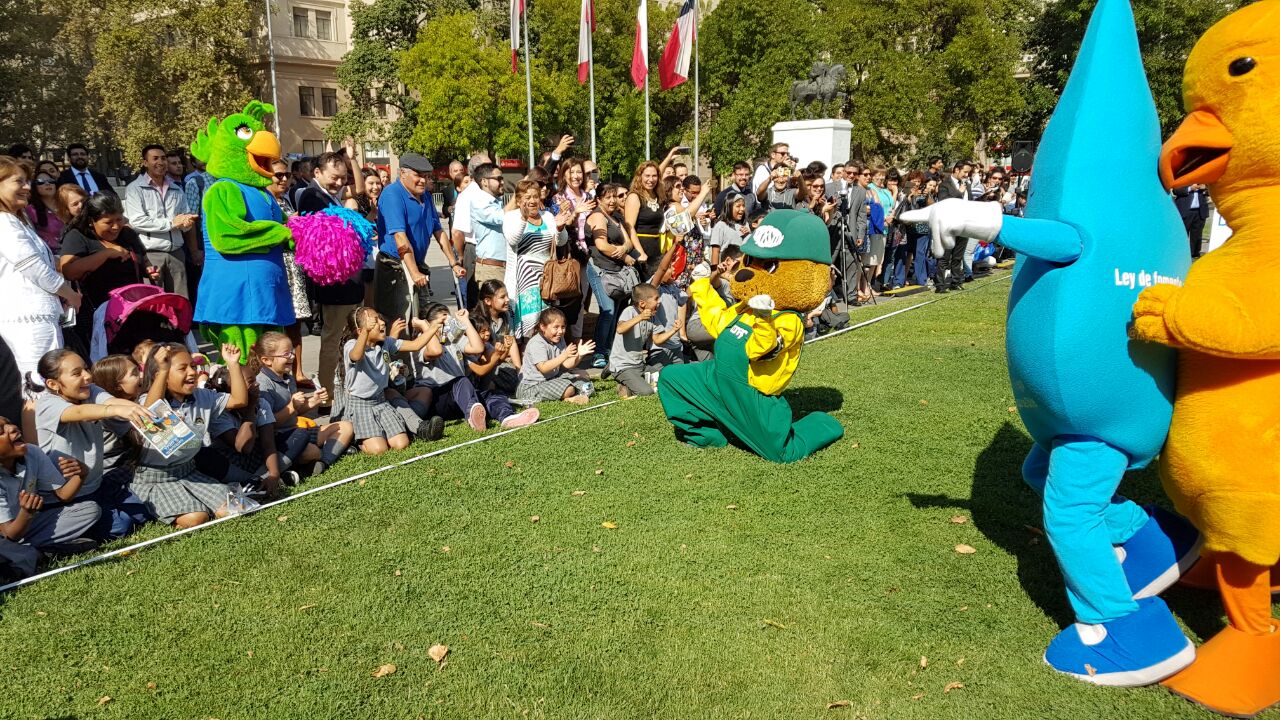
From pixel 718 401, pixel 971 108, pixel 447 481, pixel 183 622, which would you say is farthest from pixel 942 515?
pixel 971 108

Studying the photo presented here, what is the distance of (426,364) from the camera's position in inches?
303

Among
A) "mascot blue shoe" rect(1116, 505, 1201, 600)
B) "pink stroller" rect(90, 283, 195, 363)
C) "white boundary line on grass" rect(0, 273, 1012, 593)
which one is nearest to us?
"mascot blue shoe" rect(1116, 505, 1201, 600)

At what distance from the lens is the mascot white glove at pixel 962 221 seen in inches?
134

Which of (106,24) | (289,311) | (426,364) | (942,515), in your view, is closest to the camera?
(942,515)

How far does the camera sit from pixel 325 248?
721 cm

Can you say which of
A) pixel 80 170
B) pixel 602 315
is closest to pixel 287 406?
pixel 602 315

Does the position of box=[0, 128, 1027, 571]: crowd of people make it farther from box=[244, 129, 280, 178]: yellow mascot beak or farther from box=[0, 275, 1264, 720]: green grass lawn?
box=[0, 275, 1264, 720]: green grass lawn

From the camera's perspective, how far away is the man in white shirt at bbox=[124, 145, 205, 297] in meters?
8.62

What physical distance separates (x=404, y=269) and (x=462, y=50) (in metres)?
36.6

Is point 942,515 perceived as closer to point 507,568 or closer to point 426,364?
point 507,568

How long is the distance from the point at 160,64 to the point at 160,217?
37444 millimetres

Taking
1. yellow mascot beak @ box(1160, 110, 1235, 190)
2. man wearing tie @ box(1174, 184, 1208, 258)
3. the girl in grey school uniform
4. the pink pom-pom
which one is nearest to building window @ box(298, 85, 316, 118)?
man wearing tie @ box(1174, 184, 1208, 258)

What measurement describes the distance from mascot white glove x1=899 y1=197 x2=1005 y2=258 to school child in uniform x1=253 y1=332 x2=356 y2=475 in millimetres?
4477

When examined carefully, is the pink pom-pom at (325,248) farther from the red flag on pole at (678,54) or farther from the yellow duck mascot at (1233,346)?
the red flag on pole at (678,54)
